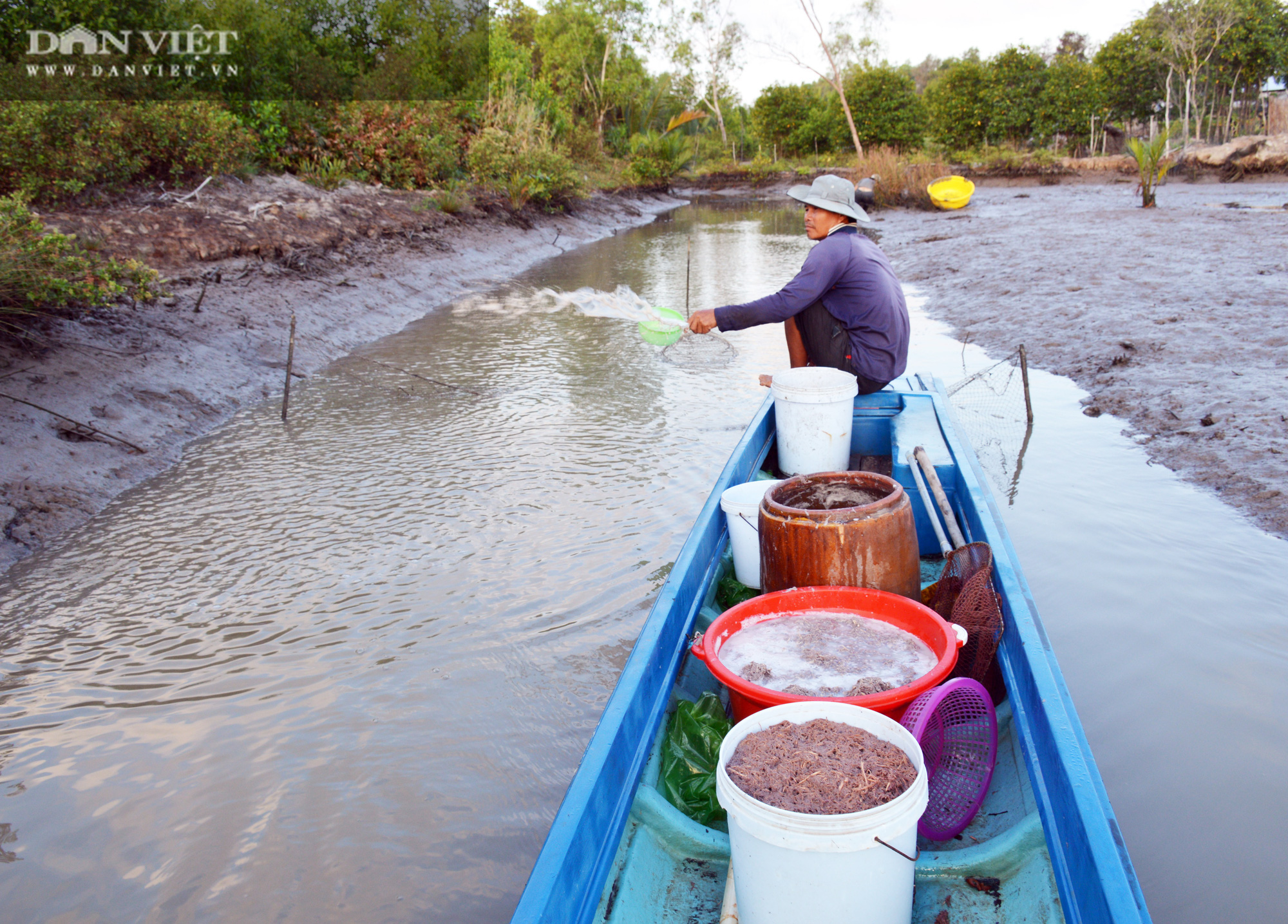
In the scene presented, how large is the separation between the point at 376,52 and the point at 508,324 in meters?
12.8

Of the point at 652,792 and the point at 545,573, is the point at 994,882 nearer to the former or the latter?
the point at 652,792

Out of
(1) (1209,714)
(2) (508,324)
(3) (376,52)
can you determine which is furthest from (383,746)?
(3) (376,52)

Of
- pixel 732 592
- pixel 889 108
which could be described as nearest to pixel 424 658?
pixel 732 592

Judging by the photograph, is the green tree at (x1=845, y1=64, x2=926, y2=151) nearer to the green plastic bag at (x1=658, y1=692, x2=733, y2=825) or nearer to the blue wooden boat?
the blue wooden boat

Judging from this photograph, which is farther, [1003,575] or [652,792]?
[1003,575]

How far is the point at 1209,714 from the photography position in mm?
3156

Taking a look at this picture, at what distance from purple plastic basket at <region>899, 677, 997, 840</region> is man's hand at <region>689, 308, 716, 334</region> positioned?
8.86ft

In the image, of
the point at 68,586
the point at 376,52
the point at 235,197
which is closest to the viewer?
the point at 68,586

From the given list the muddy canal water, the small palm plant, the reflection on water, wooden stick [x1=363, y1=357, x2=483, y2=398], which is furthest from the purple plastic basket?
the small palm plant

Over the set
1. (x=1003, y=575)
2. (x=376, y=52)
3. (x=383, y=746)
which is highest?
(x=376, y=52)

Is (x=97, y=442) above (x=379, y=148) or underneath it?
underneath

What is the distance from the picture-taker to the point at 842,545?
2.55m

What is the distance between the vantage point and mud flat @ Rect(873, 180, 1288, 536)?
535 centimetres

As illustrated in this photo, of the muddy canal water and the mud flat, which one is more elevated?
the mud flat
